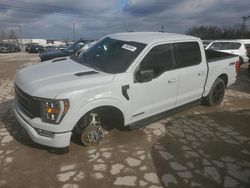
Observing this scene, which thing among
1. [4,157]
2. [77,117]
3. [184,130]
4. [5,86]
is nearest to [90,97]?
[77,117]

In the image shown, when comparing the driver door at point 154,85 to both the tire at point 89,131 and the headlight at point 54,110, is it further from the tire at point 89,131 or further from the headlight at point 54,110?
the headlight at point 54,110

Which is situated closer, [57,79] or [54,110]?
[54,110]

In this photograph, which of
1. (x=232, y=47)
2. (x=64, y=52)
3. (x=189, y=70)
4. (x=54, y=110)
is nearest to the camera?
(x=54, y=110)

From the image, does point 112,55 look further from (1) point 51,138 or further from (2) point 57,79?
(1) point 51,138

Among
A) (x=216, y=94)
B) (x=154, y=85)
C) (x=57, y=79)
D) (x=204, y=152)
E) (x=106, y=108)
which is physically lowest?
(x=204, y=152)

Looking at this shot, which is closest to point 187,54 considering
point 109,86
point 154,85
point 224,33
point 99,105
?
point 154,85

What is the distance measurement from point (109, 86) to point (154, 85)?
101 cm

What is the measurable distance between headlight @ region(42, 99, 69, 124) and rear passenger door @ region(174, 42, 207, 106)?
8.33 feet

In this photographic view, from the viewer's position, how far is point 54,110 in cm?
343

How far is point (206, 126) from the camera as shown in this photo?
543 centimetres

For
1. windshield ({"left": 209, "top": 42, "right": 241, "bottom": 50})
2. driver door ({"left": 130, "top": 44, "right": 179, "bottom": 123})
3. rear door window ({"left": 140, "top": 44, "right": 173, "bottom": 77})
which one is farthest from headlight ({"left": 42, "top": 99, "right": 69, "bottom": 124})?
windshield ({"left": 209, "top": 42, "right": 241, "bottom": 50})

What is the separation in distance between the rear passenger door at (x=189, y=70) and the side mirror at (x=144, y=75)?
0.95 m

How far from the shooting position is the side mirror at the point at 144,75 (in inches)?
162

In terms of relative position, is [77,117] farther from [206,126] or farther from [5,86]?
[5,86]
